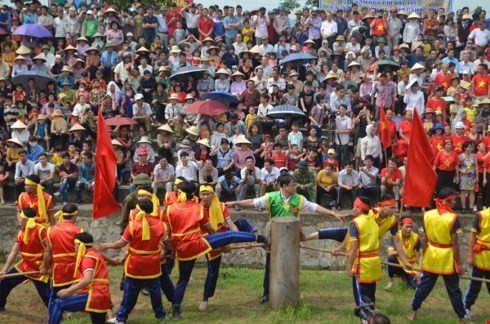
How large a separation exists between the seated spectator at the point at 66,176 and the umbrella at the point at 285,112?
4.78 meters

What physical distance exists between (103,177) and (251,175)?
460 centimetres

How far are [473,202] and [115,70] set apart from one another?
988 centimetres

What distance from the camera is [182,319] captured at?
1084cm

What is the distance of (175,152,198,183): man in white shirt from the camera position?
15742 mm

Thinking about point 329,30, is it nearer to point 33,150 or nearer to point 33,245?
point 33,150

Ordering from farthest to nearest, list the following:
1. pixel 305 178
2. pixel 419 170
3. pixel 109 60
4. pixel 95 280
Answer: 1. pixel 109 60
2. pixel 305 178
3. pixel 419 170
4. pixel 95 280

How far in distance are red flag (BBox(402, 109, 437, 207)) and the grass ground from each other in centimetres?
147

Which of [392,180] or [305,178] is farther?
[392,180]

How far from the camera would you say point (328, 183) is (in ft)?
51.9

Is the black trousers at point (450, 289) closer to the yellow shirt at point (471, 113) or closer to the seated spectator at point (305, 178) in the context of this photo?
the seated spectator at point (305, 178)

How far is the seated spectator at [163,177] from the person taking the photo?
1576 cm

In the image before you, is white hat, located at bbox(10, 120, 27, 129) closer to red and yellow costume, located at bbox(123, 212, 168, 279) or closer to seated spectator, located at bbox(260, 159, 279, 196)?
seated spectator, located at bbox(260, 159, 279, 196)

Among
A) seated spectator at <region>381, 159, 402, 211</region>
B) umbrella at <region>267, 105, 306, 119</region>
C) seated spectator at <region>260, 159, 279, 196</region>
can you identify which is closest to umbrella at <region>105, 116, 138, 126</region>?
umbrella at <region>267, 105, 306, 119</region>

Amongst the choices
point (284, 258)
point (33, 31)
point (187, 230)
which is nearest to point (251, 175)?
point (187, 230)
